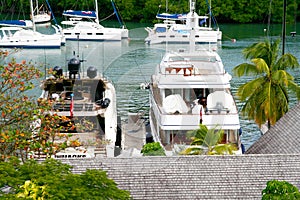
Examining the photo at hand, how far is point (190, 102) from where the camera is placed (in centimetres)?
3309

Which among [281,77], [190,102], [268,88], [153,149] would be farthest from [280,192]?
[190,102]

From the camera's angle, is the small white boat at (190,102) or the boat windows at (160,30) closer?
the small white boat at (190,102)

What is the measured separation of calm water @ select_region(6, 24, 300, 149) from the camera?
45.5 m

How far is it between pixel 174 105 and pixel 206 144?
5.04 metres

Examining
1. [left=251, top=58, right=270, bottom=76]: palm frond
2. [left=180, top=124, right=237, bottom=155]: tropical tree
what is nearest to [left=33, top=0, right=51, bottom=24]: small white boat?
[left=251, top=58, right=270, bottom=76]: palm frond

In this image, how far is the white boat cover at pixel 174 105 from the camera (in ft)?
103

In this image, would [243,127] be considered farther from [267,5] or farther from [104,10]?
[104,10]

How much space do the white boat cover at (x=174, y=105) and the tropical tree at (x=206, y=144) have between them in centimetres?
142

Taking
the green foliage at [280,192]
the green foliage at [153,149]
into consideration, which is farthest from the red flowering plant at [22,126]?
the green foliage at [153,149]

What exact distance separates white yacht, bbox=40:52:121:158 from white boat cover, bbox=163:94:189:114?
2.67 meters

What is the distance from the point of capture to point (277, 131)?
24.9 m

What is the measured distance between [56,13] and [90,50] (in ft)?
112

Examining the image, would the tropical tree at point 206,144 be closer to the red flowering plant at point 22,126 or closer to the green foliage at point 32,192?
the red flowering plant at point 22,126

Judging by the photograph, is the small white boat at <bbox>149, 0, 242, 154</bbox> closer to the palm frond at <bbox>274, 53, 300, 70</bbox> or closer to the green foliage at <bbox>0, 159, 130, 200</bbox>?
the palm frond at <bbox>274, 53, 300, 70</bbox>
